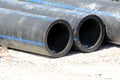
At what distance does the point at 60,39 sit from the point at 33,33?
0.95 metres

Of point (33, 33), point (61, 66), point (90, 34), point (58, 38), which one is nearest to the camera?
point (61, 66)

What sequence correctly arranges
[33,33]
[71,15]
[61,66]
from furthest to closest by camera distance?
[71,15] < [33,33] < [61,66]

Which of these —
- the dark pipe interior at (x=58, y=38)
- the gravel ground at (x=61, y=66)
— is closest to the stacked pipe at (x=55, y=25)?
the dark pipe interior at (x=58, y=38)

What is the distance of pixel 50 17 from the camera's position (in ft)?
27.3

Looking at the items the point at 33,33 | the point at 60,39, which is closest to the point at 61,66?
the point at 33,33

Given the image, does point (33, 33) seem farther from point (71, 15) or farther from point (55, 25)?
point (71, 15)

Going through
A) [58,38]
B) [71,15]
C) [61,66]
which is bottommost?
[61,66]

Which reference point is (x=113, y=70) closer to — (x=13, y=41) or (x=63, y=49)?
(x=63, y=49)

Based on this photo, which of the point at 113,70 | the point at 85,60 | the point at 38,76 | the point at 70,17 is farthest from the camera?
the point at 70,17

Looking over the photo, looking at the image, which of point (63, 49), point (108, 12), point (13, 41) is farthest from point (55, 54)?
point (108, 12)

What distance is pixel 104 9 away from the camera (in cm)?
929

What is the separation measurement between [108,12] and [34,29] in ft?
6.62

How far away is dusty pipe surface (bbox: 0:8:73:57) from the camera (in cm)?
797

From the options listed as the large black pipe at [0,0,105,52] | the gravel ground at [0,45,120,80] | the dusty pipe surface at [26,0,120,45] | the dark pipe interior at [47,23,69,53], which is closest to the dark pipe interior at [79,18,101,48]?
the large black pipe at [0,0,105,52]
